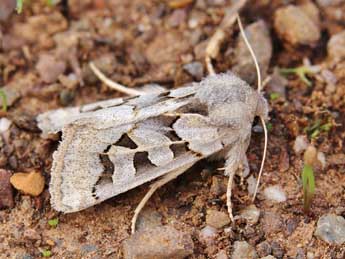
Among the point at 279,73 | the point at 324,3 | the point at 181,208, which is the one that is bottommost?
the point at 181,208

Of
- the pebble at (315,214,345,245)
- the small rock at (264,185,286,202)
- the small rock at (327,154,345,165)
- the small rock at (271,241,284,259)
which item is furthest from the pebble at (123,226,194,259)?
the small rock at (327,154,345,165)

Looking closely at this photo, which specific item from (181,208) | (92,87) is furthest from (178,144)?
(92,87)

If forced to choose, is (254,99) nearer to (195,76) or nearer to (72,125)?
(195,76)

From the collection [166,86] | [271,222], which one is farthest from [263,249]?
[166,86]

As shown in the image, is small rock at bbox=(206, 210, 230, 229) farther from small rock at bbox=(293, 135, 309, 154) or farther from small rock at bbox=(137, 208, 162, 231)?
small rock at bbox=(293, 135, 309, 154)

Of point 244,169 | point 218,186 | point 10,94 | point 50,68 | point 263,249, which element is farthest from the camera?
point 50,68

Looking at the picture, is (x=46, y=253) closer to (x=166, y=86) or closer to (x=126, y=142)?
(x=126, y=142)

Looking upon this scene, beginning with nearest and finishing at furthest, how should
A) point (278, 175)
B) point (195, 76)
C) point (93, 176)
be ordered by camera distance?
1. point (93, 176)
2. point (278, 175)
3. point (195, 76)
